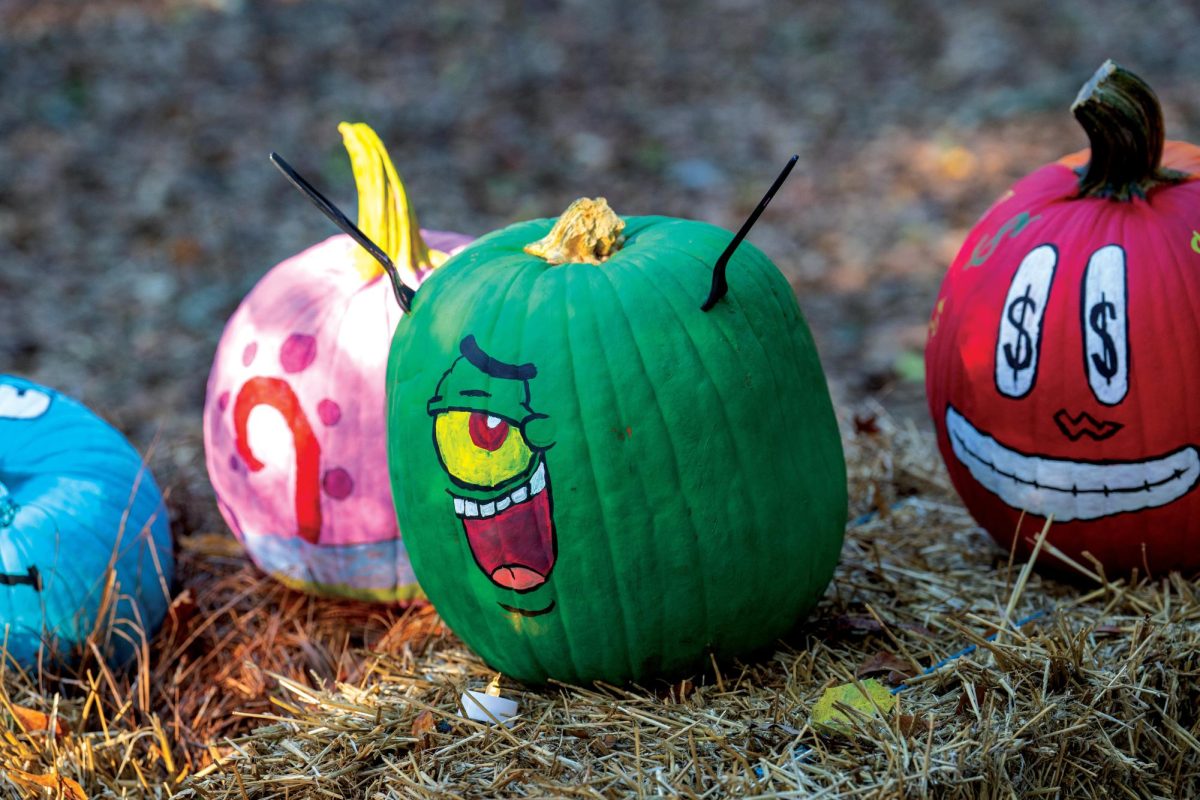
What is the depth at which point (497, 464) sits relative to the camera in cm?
227

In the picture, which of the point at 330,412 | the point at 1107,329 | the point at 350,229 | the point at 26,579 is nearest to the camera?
the point at 350,229

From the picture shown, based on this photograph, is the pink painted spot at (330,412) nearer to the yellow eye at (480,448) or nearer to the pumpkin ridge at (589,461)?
the yellow eye at (480,448)

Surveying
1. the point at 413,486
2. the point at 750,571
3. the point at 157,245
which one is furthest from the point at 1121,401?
the point at 157,245

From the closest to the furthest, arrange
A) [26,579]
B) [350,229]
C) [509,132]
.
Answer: [350,229] → [26,579] → [509,132]

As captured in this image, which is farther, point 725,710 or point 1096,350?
point 1096,350

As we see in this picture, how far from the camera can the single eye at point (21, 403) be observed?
3004 mm

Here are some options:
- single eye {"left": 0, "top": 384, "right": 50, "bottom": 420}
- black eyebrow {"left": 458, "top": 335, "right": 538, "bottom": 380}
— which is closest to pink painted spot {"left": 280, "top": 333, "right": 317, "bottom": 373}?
single eye {"left": 0, "top": 384, "right": 50, "bottom": 420}

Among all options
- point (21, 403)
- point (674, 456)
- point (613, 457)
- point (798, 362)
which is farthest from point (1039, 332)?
point (21, 403)

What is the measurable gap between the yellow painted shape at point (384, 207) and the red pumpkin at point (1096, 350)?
53.6 inches

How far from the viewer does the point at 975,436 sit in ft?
9.39

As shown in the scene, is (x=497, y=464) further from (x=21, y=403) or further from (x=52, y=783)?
(x=21, y=403)

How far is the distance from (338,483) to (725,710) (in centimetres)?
116

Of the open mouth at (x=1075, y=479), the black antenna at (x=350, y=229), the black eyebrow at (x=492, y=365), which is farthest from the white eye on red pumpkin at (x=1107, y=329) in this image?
the black antenna at (x=350, y=229)

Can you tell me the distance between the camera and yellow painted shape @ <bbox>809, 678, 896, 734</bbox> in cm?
222
